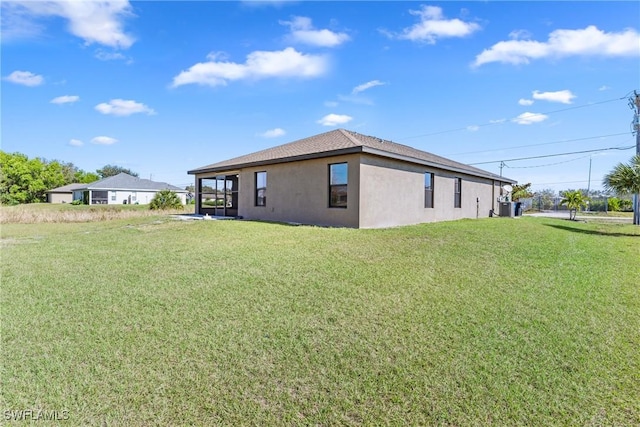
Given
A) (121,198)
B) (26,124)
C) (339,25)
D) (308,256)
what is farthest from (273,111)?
(121,198)

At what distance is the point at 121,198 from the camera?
40.3m

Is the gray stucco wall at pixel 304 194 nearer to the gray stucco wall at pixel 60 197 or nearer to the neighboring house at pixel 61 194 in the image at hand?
the neighboring house at pixel 61 194

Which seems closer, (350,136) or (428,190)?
(350,136)

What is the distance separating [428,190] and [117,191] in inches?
1515

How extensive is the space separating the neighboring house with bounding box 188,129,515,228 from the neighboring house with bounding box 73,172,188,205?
26257mm

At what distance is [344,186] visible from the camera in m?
11.5

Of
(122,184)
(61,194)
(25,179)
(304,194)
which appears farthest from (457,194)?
(25,179)

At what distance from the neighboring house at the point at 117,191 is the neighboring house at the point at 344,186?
2626cm

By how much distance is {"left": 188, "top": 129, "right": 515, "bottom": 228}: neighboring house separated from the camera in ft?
36.6

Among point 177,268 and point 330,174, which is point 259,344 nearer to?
point 177,268

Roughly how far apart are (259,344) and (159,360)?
0.96 meters

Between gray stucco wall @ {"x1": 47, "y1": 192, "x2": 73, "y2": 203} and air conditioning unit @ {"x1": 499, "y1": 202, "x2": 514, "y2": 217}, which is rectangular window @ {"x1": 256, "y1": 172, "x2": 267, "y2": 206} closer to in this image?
air conditioning unit @ {"x1": 499, "y1": 202, "x2": 514, "y2": 217}

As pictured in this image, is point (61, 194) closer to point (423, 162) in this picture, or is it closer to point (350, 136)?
point (350, 136)

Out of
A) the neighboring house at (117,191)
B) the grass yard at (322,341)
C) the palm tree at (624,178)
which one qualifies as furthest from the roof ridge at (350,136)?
the neighboring house at (117,191)
